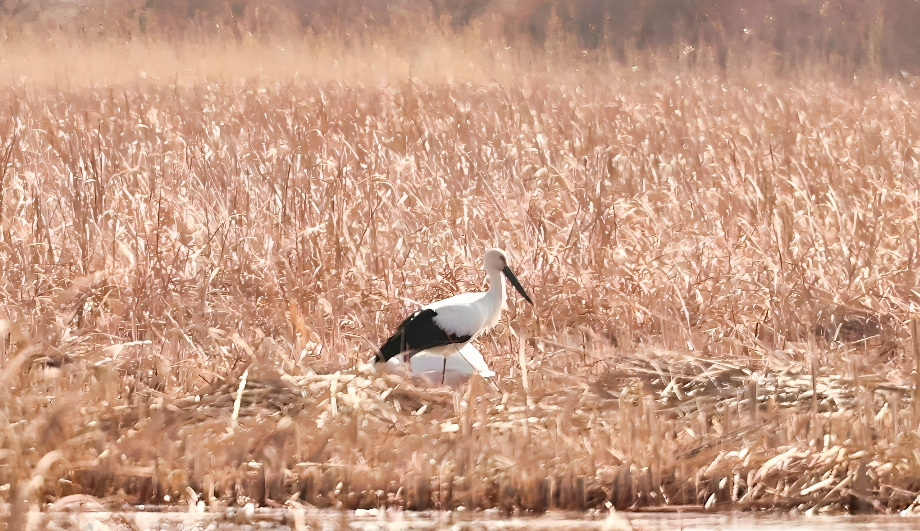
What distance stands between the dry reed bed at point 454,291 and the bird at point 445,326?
0.78 feet

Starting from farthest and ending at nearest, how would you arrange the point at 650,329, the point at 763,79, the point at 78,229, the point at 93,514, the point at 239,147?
the point at 763,79
the point at 239,147
the point at 78,229
the point at 650,329
the point at 93,514

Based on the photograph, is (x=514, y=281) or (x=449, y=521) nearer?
(x=449, y=521)

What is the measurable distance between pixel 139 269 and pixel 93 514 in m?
2.48

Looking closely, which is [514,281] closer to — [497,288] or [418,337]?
[497,288]

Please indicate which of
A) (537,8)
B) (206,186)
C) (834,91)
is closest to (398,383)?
(206,186)

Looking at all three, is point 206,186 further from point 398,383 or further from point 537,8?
point 537,8

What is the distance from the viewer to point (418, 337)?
16.1 feet

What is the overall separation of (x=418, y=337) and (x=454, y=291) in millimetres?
1165

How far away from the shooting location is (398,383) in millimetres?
4598

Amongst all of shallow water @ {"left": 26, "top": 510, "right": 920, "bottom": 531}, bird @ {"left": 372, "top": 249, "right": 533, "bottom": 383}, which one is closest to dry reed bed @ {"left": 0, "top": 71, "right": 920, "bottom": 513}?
shallow water @ {"left": 26, "top": 510, "right": 920, "bottom": 531}

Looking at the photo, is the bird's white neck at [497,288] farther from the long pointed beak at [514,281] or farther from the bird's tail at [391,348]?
the bird's tail at [391,348]

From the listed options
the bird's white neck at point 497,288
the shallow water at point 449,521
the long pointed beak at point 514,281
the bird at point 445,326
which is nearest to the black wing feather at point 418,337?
the bird at point 445,326

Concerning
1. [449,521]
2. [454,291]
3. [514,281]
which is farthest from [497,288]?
[449,521]

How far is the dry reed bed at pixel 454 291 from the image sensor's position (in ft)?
12.0
